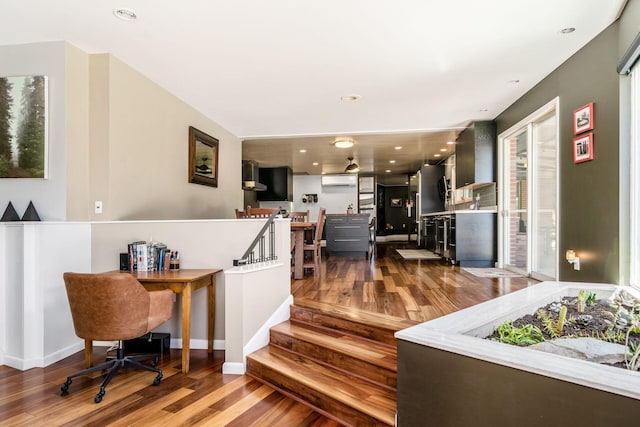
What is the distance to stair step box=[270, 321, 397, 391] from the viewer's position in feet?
7.57

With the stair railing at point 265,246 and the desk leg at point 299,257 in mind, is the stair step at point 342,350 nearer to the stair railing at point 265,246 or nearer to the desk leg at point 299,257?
the stair railing at point 265,246

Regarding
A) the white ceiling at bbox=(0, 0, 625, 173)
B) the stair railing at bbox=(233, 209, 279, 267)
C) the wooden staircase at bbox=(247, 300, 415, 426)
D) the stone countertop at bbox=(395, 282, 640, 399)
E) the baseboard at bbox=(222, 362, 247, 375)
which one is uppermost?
the white ceiling at bbox=(0, 0, 625, 173)

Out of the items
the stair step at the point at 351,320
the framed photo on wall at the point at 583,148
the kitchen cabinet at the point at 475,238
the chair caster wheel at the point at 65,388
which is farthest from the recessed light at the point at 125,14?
the kitchen cabinet at the point at 475,238

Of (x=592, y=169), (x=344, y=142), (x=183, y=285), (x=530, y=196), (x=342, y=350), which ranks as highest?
(x=344, y=142)

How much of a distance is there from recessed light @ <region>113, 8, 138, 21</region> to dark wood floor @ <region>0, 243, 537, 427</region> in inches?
106

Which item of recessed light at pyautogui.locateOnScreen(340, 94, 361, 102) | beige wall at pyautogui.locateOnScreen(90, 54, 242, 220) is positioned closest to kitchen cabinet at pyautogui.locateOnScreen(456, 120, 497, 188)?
recessed light at pyautogui.locateOnScreen(340, 94, 361, 102)

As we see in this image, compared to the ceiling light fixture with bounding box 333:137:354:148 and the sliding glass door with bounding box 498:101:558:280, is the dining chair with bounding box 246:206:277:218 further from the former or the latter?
the sliding glass door with bounding box 498:101:558:280

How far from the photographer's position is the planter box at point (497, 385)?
1060 millimetres

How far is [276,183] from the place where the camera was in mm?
10570

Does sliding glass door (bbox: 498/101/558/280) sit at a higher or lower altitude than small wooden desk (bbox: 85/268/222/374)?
higher

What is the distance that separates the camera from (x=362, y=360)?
240 cm

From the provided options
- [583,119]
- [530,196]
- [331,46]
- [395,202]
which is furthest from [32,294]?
[395,202]

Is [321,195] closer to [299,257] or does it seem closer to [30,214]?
[299,257]

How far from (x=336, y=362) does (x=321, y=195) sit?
9250 mm
